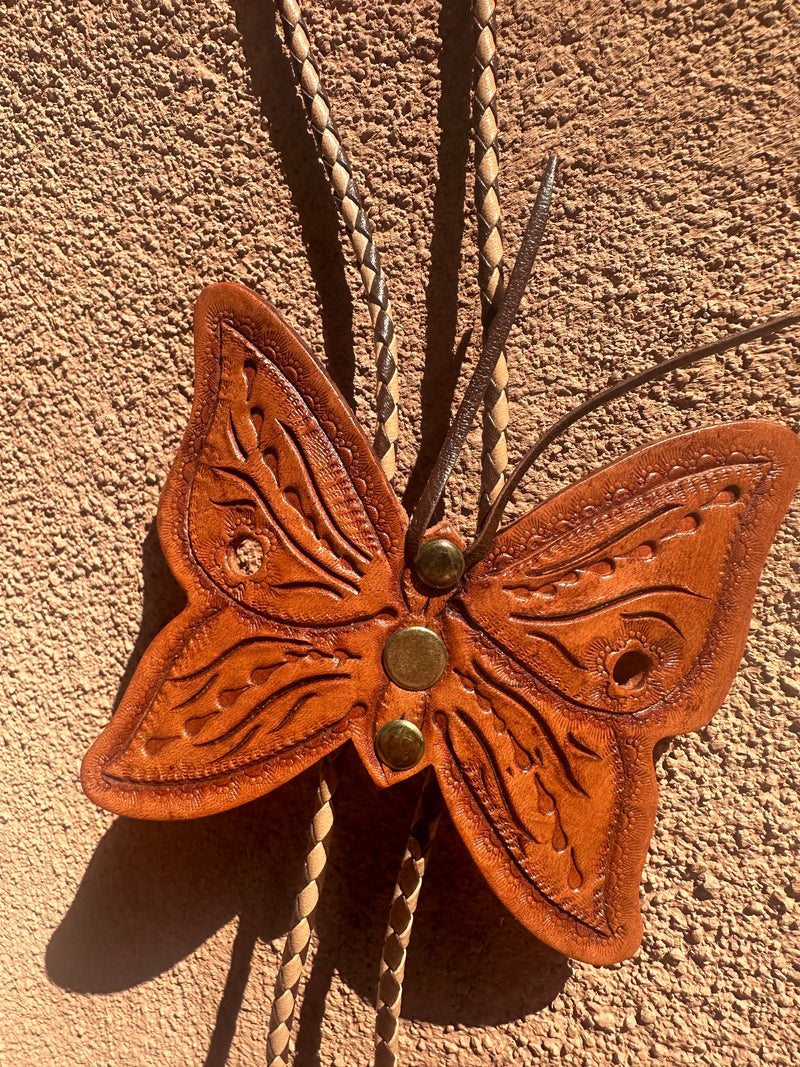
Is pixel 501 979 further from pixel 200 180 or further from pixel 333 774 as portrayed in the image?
pixel 200 180

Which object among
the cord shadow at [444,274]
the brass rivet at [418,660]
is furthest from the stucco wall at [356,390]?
the brass rivet at [418,660]

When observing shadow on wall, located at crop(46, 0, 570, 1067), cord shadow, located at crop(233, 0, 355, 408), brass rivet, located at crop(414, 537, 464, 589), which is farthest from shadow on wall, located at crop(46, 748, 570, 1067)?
cord shadow, located at crop(233, 0, 355, 408)

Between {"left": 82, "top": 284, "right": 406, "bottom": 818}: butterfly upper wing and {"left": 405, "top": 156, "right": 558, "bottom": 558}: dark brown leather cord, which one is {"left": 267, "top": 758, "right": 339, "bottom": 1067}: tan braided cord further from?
{"left": 405, "top": 156, "right": 558, "bottom": 558}: dark brown leather cord

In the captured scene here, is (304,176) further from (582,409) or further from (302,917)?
(302,917)

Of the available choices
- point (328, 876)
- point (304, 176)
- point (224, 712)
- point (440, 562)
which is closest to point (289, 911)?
point (328, 876)

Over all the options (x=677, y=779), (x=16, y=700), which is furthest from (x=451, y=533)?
(x=16, y=700)

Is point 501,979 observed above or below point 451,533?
below

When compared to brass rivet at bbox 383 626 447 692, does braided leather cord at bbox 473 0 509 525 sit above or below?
above
